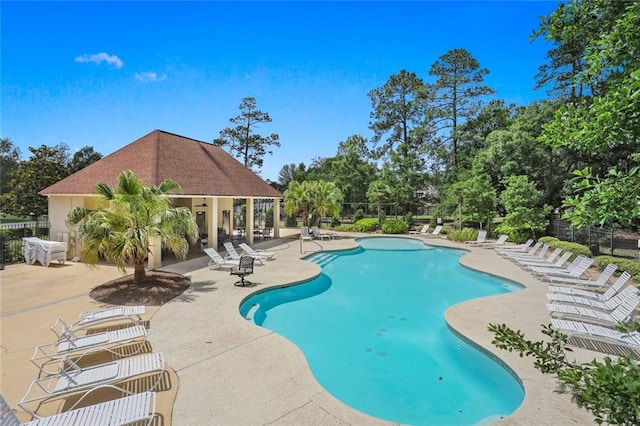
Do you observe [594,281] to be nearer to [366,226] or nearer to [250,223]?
[250,223]

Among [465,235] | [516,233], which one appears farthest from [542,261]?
[465,235]

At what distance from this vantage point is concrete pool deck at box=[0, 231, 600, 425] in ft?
16.0

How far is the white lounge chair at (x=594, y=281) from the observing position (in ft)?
37.4

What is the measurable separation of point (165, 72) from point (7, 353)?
54.2ft

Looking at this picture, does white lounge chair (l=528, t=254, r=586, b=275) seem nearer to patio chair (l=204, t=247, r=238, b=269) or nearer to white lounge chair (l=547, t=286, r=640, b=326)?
white lounge chair (l=547, t=286, r=640, b=326)

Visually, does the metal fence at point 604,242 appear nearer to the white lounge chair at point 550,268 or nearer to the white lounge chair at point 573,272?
the white lounge chair at point 550,268

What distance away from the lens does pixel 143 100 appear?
71.2 ft

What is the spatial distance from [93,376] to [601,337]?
377 inches

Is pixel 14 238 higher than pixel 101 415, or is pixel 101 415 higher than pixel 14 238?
pixel 14 238

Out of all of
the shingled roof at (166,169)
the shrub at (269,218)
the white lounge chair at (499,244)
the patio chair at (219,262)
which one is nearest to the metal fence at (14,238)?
the shingled roof at (166,169)

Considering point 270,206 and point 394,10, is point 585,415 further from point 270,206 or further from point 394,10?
point 270,206

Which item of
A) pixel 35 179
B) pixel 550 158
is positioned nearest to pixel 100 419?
pixel 35 179

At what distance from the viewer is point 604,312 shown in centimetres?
903

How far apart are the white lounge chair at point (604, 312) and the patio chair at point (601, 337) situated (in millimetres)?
672
